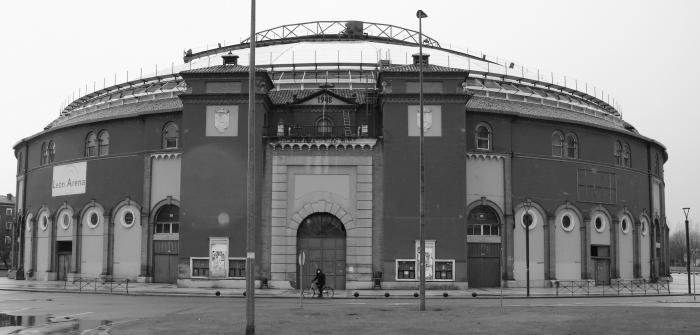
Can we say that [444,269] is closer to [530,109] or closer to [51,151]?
[530,109]

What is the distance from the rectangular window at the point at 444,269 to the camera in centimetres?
4895

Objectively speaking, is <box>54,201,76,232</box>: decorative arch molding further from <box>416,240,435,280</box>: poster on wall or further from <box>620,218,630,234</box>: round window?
<box>620,218,630,234</box>: round window

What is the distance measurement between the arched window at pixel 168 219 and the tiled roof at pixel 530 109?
22023 millimetres

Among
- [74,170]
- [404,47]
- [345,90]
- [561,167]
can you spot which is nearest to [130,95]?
[74,170]

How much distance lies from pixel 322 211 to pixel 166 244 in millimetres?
12774

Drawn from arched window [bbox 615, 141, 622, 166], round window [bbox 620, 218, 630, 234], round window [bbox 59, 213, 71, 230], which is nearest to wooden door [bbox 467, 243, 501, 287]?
round window [bbox 620, 218, 630, 234]

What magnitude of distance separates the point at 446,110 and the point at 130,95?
2752 centimetres

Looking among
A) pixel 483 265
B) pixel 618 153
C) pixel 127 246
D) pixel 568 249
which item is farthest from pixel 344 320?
pixel 618 153

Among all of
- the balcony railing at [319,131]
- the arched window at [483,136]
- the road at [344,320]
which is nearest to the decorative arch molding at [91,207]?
the balcony railing at [319,131]

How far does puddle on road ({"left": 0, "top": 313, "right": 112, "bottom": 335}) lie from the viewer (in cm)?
2402

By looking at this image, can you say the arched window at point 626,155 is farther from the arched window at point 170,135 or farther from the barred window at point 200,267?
the arched window at point 170,135

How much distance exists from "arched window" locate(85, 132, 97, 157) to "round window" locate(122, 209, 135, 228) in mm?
6041

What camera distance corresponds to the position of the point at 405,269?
4906 centimetres

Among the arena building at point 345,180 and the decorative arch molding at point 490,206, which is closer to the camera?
the arena building at point 345,180
